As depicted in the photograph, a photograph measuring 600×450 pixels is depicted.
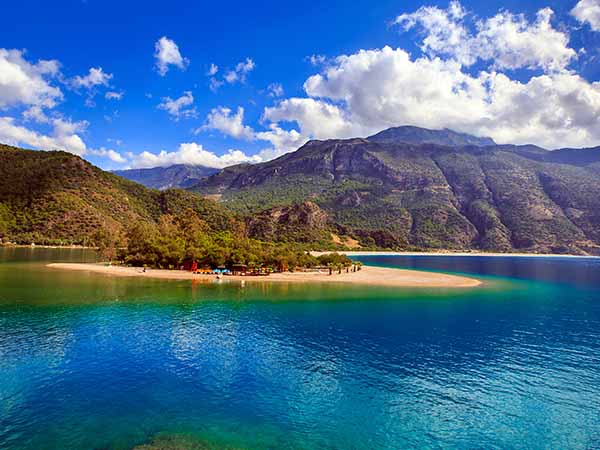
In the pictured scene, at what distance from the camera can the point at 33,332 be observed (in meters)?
45.5

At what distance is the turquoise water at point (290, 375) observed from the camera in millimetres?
25672

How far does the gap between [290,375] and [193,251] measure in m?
96.6

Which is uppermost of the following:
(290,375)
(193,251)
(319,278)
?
(193,251)

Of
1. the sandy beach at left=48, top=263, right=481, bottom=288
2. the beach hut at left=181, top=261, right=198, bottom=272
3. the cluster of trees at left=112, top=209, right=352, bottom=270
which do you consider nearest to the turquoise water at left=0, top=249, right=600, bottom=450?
the sandy beach at left=48, top=263, right=481, bottom=288

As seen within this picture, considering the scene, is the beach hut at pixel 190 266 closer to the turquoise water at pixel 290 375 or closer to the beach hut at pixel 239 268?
the beach hut at pixel 239 268

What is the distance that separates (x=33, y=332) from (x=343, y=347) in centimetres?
3678

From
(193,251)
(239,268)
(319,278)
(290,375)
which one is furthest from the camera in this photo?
(193,251)

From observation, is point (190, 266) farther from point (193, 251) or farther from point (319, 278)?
point (319, 278)

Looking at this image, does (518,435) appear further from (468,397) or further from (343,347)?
(343,347)

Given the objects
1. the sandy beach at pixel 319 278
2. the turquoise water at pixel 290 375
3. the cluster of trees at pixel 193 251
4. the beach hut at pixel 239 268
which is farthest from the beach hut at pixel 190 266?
the turquoise water at pixel 290 375

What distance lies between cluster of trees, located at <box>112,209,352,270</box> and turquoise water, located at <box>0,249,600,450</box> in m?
54.6

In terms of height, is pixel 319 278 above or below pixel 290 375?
above

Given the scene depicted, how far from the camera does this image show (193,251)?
125812 mm

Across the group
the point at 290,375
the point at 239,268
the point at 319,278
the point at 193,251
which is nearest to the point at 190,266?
the point at 193,251
